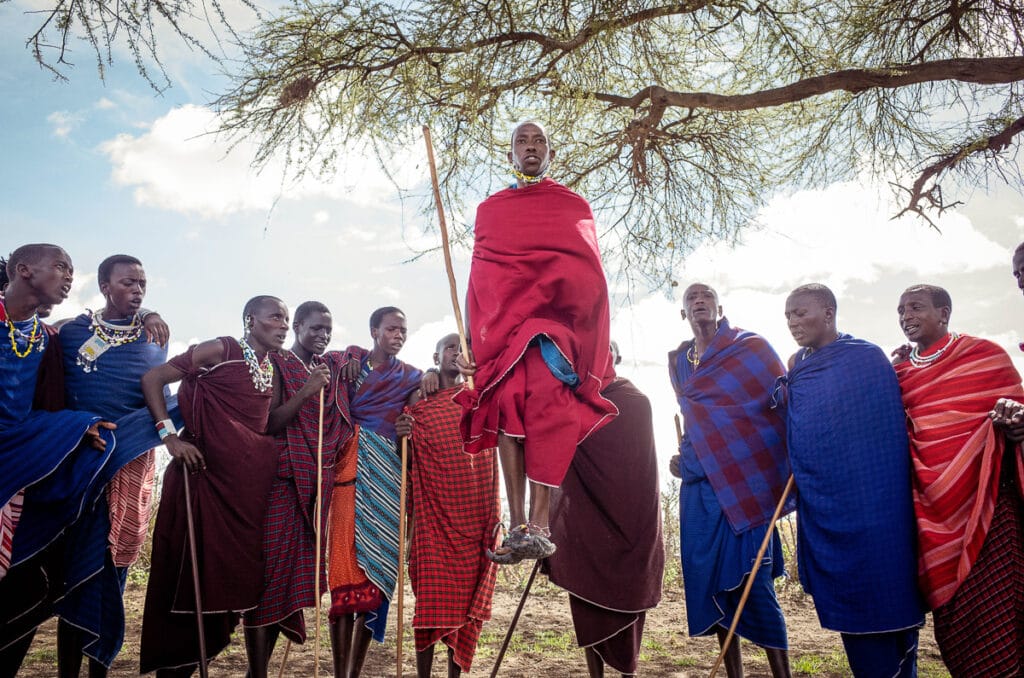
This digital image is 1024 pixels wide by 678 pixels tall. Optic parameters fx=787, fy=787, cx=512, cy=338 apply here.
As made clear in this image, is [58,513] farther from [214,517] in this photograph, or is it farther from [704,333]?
[704,333]

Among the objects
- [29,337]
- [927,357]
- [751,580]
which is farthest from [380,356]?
[927,357]

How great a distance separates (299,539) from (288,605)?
0.44 m

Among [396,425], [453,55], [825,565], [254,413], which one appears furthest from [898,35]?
[254,413]

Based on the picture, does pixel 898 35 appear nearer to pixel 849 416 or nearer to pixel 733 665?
pixel 849 416

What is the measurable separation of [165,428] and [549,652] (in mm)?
4151

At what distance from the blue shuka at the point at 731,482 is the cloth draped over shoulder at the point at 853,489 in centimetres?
24

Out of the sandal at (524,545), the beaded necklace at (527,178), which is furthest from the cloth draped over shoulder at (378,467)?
the beaded necklace at (527,178)

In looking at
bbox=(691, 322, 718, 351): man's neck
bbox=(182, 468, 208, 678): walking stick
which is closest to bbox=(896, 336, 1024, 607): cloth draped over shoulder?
bbox=(691, 322, 718, 351): man's neck

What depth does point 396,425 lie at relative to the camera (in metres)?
5.69

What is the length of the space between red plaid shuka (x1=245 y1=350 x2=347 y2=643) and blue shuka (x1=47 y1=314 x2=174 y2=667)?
78 cm

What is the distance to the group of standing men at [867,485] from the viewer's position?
4.50 m

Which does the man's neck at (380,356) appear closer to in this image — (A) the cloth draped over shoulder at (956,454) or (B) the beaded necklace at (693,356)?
(B) the beaded necklace at (693,356)

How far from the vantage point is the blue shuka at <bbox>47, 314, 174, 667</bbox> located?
5008 mm

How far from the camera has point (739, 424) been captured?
17.5 feet
